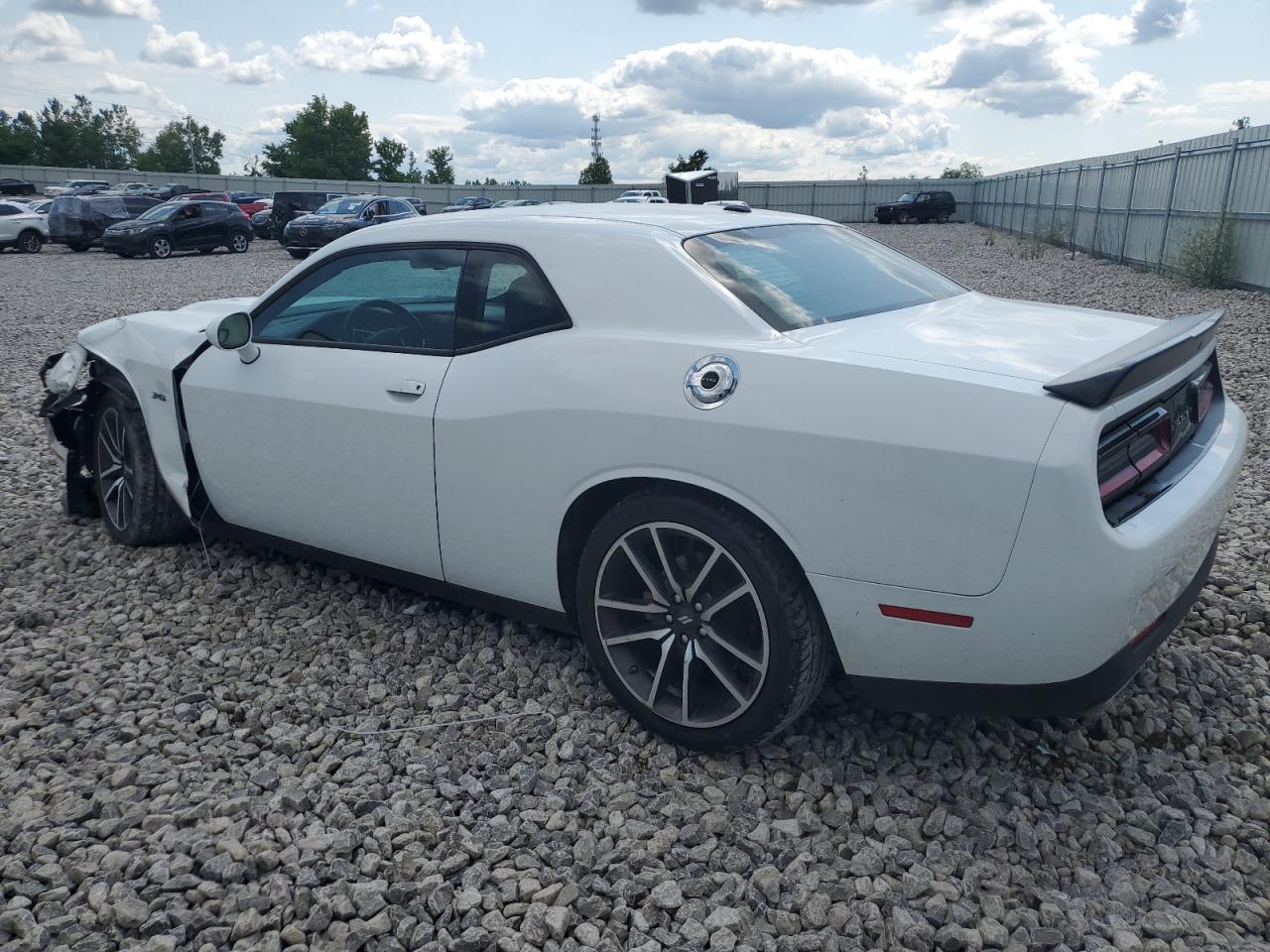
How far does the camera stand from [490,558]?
10.8 feet

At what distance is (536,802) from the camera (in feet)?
9.26

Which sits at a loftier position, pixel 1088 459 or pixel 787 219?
pixel 787 219

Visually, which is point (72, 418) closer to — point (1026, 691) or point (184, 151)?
point (1026, 691)

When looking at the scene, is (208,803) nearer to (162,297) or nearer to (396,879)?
(396,879)

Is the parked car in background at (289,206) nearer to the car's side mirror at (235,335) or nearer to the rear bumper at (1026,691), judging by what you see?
the car's side mirror at (235,335)

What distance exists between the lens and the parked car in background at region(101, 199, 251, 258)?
965 inches

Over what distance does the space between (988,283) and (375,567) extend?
15.1 meters

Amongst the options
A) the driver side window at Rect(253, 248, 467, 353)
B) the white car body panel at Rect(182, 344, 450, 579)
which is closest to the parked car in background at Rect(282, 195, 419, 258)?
the white car body panel at Rect(182, 344, 450, 579)

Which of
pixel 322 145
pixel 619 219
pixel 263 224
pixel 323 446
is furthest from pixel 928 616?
pixel 322 145

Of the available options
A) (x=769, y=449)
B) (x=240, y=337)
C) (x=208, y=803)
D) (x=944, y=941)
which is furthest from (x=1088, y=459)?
(x=240, y=337)

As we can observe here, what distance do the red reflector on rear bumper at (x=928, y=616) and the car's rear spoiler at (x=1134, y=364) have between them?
0.57 metres

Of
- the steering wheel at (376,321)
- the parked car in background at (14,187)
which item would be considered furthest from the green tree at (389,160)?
the steering wheel at (376,321)

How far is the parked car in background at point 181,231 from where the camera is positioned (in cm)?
2450

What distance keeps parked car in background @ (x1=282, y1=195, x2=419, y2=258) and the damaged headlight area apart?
1913 cm
